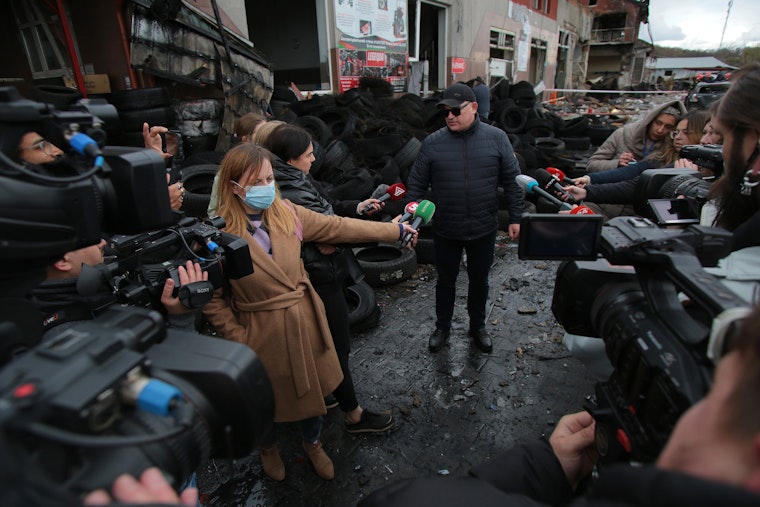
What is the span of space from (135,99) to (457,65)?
10848mm

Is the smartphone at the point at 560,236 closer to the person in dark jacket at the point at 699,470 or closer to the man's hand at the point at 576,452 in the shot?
the man's hand at the point at 576,452

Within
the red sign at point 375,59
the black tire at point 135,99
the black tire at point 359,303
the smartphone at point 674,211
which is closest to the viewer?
the smartphone at point 674,211

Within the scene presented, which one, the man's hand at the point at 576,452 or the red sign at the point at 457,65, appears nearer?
the man's hand at the point at 576,452

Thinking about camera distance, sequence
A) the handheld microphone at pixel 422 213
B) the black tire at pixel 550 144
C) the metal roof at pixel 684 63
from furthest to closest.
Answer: the metal roof at pixel 684 63 → the black tire at pixel 550 144 → the handheld microphone at pixel 422 213

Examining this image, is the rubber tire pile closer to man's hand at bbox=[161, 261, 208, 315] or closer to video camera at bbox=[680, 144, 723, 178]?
man's hand at bbox=[161, 261, 208, 315]

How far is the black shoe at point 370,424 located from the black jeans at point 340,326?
10cm

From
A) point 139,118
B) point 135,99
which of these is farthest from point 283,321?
point 135,99

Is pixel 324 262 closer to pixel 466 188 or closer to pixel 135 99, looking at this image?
pixel 466 188

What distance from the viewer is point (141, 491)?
25.9 inches

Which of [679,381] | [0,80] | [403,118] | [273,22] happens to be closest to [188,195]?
[0,80]

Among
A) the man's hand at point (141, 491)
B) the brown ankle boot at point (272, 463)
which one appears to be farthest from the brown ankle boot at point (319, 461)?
the man's hand at point (141, 491)

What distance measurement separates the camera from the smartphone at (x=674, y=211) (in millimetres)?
1786

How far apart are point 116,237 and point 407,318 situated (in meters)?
2.62

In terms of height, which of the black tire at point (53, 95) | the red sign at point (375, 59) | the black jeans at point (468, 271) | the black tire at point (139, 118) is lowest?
the black jeans at point (468, 271)
